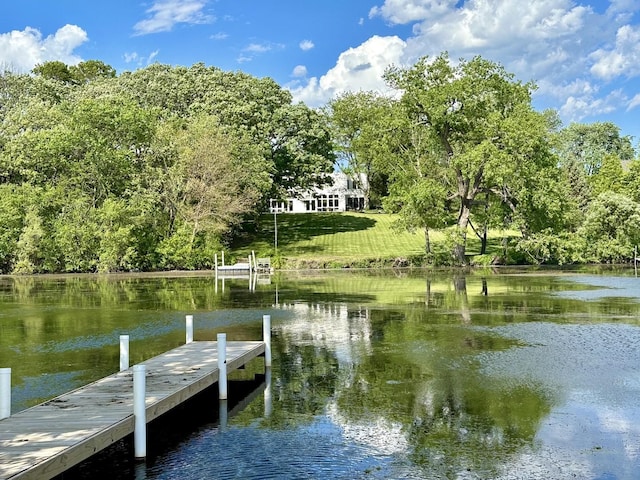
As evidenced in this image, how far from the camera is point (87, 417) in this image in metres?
8.66

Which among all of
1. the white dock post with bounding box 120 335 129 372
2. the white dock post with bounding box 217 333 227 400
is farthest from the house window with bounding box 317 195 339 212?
the white dock post with bounding box 217 333 227 400

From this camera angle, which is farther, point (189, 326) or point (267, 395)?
point (189, 326)

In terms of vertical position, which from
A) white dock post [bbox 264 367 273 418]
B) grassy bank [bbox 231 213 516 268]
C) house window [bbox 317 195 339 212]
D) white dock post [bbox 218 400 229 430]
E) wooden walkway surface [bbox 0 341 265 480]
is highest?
house window [bbox 317 195 339 212]

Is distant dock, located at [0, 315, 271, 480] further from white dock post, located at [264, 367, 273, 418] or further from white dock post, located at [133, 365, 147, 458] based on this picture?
white dock post, located at [264, 367, 273, 418]

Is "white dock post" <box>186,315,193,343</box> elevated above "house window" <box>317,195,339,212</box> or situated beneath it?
situated beneath

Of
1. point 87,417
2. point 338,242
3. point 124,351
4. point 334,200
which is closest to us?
point 87,417

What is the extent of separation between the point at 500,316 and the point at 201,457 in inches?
564

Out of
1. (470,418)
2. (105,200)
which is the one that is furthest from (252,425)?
(105,200)

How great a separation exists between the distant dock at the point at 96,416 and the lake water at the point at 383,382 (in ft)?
1.60

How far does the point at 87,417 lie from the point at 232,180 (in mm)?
41198

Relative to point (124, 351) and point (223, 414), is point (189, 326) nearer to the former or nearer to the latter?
point (124, 351)

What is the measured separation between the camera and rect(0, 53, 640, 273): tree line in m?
44.8

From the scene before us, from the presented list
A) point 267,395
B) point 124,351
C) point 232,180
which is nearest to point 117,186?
point 232,180

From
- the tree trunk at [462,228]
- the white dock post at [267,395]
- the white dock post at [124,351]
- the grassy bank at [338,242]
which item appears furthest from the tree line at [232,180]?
the white dock post at [124,351]
